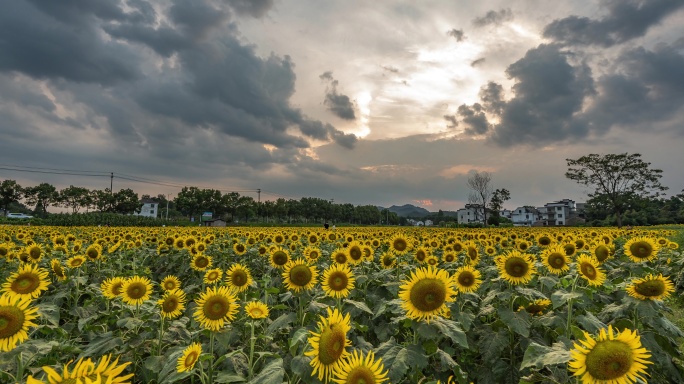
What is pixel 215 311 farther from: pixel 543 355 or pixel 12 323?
pixel 543 355

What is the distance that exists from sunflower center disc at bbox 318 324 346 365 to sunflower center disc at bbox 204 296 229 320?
5.33ft

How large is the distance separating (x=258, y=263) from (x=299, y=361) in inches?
273

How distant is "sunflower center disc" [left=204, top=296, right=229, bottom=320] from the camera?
11.7 feet

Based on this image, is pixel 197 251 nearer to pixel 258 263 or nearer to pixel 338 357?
pixel 258 263

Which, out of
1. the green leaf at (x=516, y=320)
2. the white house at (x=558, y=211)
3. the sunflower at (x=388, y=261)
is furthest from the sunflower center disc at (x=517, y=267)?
the white house at (x=558, y=211)

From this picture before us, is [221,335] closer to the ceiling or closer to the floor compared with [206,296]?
closer to the floor

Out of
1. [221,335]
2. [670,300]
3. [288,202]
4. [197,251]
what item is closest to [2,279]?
[197,251]

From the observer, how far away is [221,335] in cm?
352

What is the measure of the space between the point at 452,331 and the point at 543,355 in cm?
67

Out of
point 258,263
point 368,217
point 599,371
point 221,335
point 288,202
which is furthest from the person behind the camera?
point 368,217

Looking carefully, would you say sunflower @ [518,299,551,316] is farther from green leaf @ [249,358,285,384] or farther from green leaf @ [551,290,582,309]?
green leaf @ [249,358,285,384]

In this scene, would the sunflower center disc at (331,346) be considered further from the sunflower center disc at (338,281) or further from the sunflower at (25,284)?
the sunflower at (25,284)

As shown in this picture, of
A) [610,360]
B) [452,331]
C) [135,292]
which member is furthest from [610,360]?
[135,292]

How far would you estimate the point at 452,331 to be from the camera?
283 cm
